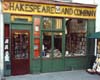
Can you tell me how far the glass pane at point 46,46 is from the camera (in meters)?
16.1

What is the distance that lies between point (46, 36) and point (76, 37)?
2.07m

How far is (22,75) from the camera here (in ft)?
50.3

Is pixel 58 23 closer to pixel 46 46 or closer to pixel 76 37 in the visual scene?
pixel 46 46

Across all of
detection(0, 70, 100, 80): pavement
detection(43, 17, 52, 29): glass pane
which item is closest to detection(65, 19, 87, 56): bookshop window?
detection(43, 17, 52, 29): glass pane

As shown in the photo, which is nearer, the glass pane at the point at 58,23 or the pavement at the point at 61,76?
the pavement at the point at 61,76

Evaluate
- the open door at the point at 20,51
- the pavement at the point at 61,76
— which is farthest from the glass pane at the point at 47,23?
the pavement at the point at 61,76

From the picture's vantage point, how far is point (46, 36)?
1620 centimetres

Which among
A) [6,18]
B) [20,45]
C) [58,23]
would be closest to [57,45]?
[58,23]

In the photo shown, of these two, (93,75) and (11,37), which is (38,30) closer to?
(11,37)

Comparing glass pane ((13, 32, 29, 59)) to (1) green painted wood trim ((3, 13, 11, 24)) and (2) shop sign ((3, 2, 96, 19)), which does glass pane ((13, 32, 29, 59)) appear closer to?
(1) green painted wood trim ((3, 13, 11, 24))

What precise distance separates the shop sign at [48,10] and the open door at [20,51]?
107 centimetres

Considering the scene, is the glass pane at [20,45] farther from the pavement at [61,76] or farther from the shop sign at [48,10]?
the shop sign at [48,10]

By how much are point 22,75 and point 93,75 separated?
3740 millimetres

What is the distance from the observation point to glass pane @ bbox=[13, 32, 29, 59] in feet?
50.1
